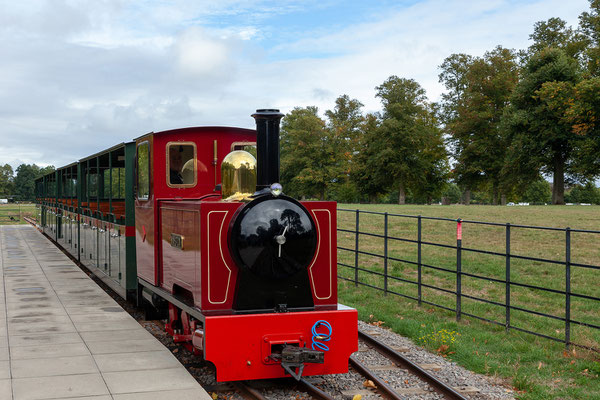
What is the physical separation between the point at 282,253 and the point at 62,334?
355 cm

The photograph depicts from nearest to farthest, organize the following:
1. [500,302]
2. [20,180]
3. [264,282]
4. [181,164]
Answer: [264,282]
[181,164]
[500,302]
[20,180]

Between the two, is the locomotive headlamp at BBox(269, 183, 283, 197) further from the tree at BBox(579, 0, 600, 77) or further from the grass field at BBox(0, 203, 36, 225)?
the grass field at BBox(0, 203, 36, 225)

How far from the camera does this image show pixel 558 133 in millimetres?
36906

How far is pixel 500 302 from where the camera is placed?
10.4m

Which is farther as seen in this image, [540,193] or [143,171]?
[540,193]

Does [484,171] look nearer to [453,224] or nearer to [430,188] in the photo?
[430,188]

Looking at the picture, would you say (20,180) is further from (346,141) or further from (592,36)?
(592,36)

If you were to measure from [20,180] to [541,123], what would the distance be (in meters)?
131

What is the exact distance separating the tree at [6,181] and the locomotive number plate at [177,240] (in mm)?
128974

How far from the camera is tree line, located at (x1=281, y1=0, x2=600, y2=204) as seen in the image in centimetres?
3594

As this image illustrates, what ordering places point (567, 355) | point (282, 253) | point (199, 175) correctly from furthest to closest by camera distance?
point (199, 175), point (567, 355), point (282, 253)

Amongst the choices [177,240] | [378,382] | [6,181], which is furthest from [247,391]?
[6,181]

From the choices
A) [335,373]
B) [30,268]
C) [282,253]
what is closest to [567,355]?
[335,373]

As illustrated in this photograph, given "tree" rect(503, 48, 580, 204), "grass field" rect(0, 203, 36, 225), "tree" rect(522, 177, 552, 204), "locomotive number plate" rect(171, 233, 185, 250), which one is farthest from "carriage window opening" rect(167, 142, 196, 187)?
"tree" rect(522, 177, 552, 204)
